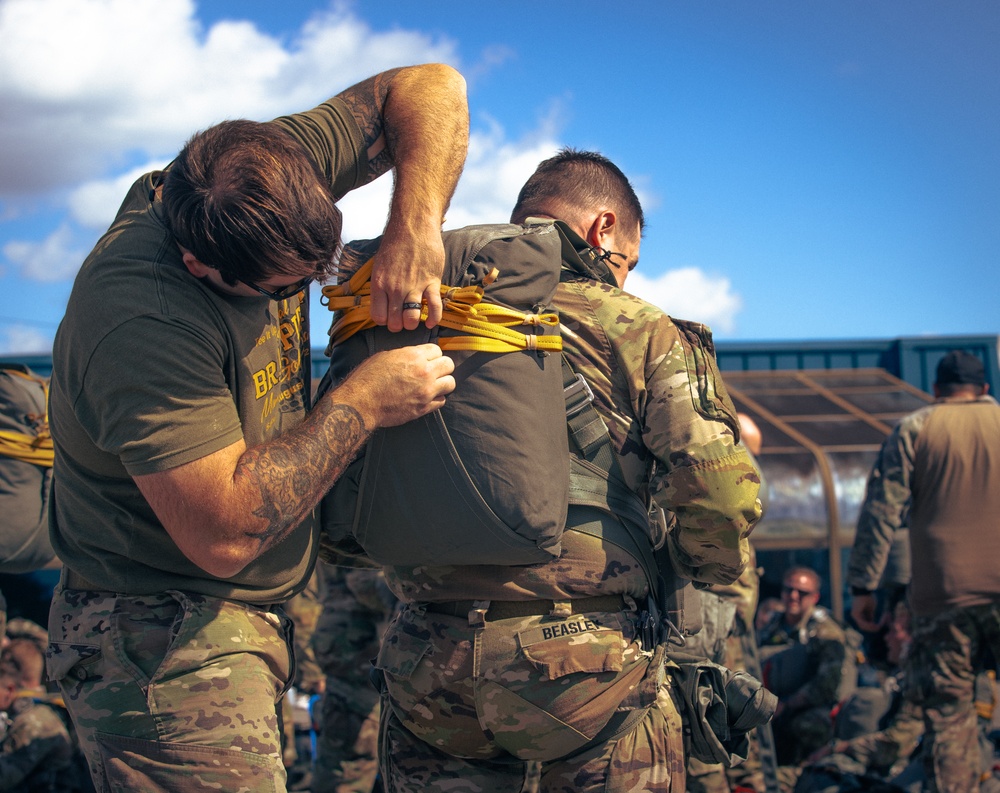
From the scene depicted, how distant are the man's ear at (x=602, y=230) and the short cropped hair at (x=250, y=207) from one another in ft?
2.90

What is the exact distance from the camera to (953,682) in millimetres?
4906

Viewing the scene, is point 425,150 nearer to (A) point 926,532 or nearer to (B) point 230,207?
(B) point 230,207

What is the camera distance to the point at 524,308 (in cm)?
227

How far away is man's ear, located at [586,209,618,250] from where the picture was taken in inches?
108

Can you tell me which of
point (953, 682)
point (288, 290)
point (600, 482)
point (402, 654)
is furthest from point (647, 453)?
point (953, 682)

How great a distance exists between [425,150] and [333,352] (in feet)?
1.82

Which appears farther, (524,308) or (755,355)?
(755,355)

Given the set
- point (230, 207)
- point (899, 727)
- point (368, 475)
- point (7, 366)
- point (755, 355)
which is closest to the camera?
point (230, 207)

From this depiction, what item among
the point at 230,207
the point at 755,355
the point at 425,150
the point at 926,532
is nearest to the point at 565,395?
the point at 425,150

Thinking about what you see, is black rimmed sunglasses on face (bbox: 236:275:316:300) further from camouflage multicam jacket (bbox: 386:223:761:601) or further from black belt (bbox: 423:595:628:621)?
black belt (bbox: 423:595:628:621)

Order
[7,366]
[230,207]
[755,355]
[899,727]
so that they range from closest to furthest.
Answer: [230,207]
[7,366]
[899,727]
[755,355]

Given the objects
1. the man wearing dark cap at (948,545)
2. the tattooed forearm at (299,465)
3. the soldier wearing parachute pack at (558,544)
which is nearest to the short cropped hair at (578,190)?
the soldier wearing parachute pack at (558,544)

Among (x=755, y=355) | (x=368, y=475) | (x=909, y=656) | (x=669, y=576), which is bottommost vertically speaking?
(x=909, y=656)

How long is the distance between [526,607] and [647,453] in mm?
487
